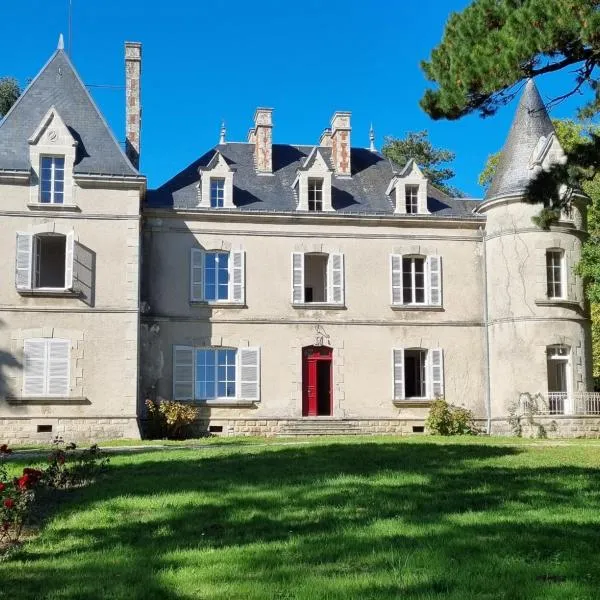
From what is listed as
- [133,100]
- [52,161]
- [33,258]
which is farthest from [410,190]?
[33,258]

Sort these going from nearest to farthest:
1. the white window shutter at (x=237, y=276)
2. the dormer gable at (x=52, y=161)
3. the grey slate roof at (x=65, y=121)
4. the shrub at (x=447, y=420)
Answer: the dormer gable at (x=52, y=161) < the grey slate roof at (x=65, y=121) < the shrub at (x=447, y=420) < the white window shutter at (x=237, y=276)

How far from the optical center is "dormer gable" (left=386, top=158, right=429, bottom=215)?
24.4 metres

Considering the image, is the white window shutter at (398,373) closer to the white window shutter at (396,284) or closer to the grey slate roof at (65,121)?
the white window shutter at (396,284)

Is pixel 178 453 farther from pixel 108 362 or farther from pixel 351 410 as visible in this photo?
pixel 351 410

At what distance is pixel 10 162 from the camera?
21.7m

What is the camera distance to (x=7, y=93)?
36406 millimetres

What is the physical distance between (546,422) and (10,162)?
15.1m

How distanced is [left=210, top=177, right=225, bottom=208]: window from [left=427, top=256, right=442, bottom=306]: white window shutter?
6.01 meters

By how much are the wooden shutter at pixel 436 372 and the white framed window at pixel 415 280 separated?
1391 mm

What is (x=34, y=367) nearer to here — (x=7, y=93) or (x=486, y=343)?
(x=486, y=343)

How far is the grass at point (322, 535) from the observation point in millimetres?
5508

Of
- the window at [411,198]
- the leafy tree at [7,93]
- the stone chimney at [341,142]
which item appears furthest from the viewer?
the leafy tree at [7,93]

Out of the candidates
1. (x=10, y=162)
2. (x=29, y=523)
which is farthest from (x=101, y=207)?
(x=29, y=523)

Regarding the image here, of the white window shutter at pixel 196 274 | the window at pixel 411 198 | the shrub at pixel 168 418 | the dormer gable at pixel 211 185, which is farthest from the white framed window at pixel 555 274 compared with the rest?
the shrub at pixel 168 418
